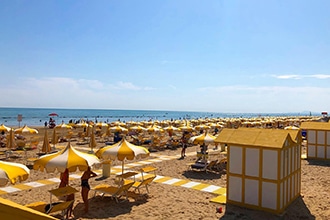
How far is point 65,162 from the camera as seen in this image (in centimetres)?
721

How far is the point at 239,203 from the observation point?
27.5ft

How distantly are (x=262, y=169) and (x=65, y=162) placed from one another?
5.18 m

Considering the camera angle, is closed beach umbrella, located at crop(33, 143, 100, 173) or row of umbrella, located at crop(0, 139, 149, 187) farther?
closed beach umbrella, located at crop(33, 143, 100, 173)

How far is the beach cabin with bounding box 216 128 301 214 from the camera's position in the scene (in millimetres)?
7789

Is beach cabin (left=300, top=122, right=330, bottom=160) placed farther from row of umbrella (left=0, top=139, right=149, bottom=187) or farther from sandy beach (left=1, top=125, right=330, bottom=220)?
row of umbrella (left=0, top=139, right=149, bottom=187)

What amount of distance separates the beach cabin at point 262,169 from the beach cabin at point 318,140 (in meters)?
8.67

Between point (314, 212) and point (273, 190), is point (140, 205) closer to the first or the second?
point (273, 190)

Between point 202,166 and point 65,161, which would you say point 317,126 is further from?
point 65,161

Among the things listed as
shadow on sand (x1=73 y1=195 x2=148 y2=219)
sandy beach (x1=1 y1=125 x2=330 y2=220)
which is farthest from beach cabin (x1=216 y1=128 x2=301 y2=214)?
shadow on sand (x1=73 y1=195 x2=148 y2=219)

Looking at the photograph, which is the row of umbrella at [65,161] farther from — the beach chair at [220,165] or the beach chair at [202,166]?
the beach chair at [220,165]

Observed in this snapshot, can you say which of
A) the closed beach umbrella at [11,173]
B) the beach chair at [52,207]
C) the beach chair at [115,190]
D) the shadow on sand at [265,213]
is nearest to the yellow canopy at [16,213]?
the closed beach umbrella at [11,173]

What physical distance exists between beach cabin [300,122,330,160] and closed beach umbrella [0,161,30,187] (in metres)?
15.1

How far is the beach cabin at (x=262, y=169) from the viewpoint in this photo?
7789mm

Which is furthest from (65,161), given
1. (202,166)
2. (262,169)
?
(202,166)
